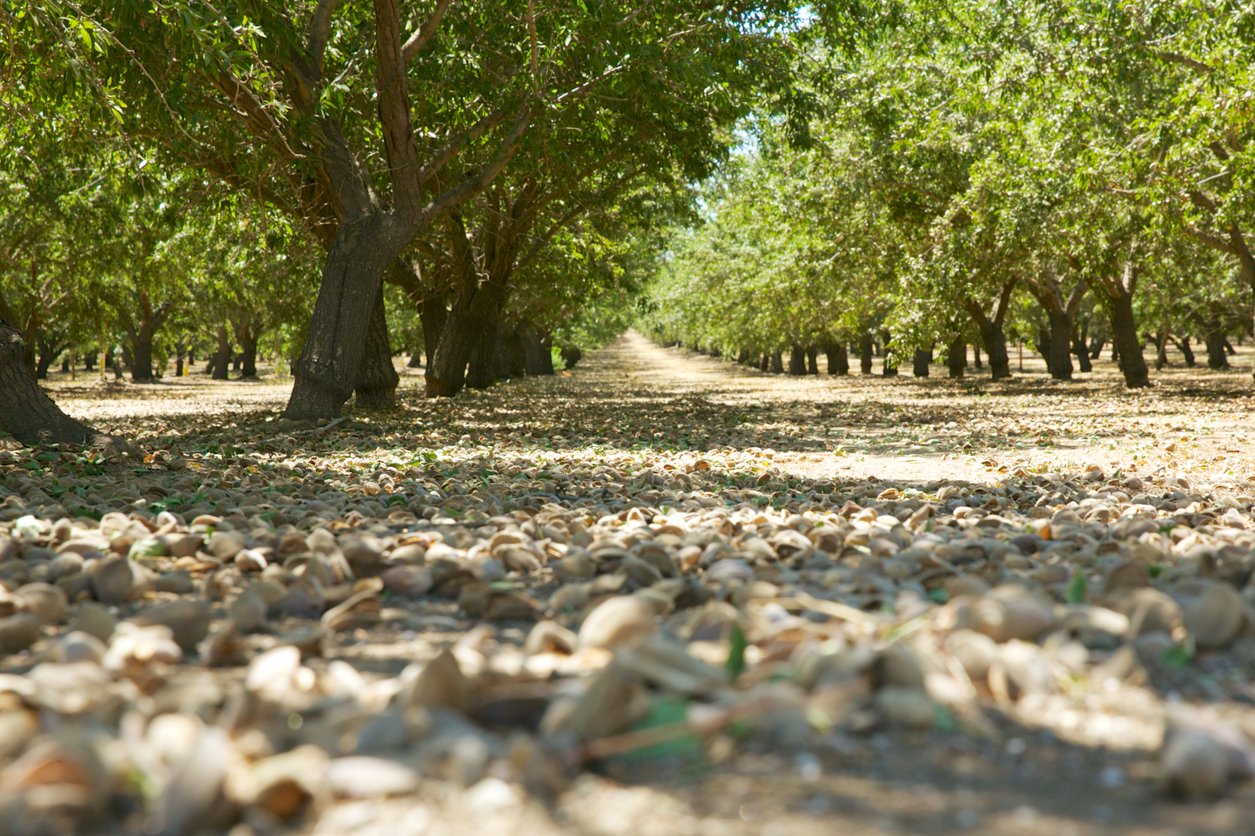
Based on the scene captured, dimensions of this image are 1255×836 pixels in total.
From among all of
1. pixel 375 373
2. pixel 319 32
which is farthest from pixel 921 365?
pixel 319 32

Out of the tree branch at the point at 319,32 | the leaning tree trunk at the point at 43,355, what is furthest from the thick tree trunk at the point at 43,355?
the tree branch at the point at 319,32

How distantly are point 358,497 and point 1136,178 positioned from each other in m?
12.7

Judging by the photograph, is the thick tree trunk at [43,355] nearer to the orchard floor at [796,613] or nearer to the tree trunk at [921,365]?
the tree trunk at [921,365]

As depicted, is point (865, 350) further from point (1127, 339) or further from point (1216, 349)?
point (1127, 339)

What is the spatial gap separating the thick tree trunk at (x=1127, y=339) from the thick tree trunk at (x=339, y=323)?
15053mm

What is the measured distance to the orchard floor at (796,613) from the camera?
152 centimetres

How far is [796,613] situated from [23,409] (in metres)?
6.87

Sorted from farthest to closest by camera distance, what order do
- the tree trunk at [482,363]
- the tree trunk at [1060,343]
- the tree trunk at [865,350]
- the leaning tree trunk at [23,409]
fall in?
the tree trunk at [865,350] < the tree trunk at [1060,343] < the tree trunk at [482,363] < the leaning tree trunk at [23,409]

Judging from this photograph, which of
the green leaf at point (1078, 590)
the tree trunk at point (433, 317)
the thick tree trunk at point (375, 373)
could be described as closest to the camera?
the green leaf at point (1078, 590)

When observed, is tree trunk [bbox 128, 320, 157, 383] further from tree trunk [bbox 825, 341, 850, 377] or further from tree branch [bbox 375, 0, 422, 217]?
tree branch [bbox 375, 0, 422, 217]

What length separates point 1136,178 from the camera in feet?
46.1

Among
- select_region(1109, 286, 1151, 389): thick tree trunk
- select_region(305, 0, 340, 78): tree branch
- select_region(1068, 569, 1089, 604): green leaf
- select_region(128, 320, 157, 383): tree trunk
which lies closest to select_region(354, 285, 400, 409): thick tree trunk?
select_region(305, 0, 340, 78): tree branch

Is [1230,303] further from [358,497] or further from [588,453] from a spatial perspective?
[358,497]

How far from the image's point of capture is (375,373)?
14.0 metres
